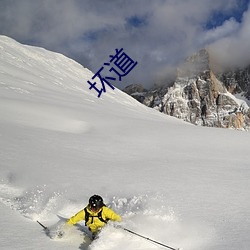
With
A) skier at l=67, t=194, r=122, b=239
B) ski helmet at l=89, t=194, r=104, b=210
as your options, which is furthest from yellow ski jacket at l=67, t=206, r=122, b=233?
ski helmet at l=89, t=194, r=104, b=210

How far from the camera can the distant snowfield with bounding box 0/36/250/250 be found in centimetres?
543

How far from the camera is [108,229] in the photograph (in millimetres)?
5613

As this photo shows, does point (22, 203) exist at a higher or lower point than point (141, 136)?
lower

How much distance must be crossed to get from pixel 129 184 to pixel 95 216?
234cm

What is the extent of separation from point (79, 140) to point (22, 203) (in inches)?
238

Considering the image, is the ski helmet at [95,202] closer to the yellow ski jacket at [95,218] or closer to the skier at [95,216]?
the skier at [95,216]

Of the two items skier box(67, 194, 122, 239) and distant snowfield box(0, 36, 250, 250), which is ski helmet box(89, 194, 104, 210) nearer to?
skier box(67, 194, 122, 239)

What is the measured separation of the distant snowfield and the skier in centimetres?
21

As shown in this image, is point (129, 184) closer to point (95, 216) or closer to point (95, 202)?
point (95, 216)

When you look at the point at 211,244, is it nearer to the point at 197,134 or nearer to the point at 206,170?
the point at 206,170

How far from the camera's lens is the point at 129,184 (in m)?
8.06

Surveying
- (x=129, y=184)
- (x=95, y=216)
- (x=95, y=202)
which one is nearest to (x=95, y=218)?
(x=95, y=216)

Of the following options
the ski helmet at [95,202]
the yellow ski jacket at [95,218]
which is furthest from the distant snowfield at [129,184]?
the ski helmet at [95,202]

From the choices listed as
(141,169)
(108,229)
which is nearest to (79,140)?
(141,169)
